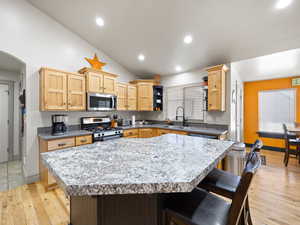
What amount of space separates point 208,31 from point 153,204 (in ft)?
9.81

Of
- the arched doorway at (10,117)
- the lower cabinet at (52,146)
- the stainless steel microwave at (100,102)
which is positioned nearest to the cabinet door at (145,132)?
the stainless steel microwave at (100,102)

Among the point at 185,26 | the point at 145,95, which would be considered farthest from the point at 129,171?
the point at 145,95

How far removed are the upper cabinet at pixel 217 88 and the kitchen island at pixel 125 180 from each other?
7.78 ft

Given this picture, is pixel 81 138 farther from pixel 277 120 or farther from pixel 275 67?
pixel 277 120

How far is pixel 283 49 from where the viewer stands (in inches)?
110

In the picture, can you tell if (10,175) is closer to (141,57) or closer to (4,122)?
(4,122)

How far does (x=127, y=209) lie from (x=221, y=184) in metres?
0.87

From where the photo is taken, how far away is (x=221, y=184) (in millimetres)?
1277

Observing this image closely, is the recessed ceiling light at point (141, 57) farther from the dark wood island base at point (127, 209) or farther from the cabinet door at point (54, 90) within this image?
the dark wood island base at point (127, 209)

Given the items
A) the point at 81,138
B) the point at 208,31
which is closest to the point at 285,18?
the point at 208,31

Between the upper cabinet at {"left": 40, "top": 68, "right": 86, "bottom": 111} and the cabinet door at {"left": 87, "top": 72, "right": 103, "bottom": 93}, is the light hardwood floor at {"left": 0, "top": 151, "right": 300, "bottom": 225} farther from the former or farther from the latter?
the cabinet door at {"left": 87, "top": 72, "right": 103, "bottom": 93}

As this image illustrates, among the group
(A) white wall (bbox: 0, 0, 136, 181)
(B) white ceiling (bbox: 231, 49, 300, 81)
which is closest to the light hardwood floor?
(A) white wall (bbox: 0, 0, 136, 181)

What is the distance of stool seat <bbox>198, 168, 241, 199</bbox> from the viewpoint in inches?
47.8

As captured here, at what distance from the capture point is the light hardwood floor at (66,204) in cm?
179
